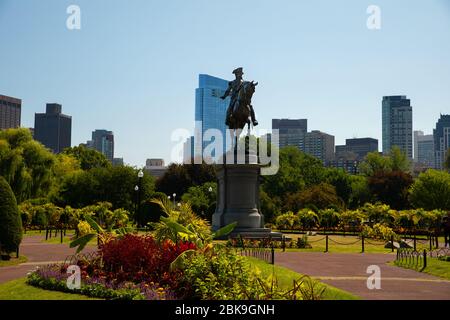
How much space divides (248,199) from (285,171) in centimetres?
4932

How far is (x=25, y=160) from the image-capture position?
62.9 m

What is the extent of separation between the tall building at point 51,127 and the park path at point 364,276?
502 ft

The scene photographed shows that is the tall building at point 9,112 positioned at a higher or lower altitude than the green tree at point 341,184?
higher

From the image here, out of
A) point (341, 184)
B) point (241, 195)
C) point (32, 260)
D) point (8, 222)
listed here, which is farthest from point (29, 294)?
point (341, 184)

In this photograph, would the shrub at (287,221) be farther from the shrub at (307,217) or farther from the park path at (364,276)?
the park path at (364,276)

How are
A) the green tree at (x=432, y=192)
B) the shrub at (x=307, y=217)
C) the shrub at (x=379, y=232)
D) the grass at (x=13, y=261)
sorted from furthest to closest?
the green tree at (x=432, y=192) < the shrub at (x=307, y=217) < the shrub at (x=379, y=232) < the grass at (x=13, y=261)

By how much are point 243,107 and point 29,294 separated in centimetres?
2441

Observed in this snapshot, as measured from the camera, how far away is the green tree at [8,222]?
22.3 m

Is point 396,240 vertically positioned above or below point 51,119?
below

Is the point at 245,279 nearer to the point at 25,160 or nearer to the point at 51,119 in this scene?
the point at 25,160

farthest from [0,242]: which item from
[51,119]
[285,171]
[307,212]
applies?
[51,119]

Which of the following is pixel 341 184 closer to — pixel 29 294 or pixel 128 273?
pixel 128 273

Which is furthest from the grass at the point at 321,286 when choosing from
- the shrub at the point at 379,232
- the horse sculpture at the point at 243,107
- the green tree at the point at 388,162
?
the green tree at the point at 388,162

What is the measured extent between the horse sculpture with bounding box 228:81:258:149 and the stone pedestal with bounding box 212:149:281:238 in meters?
1.98
